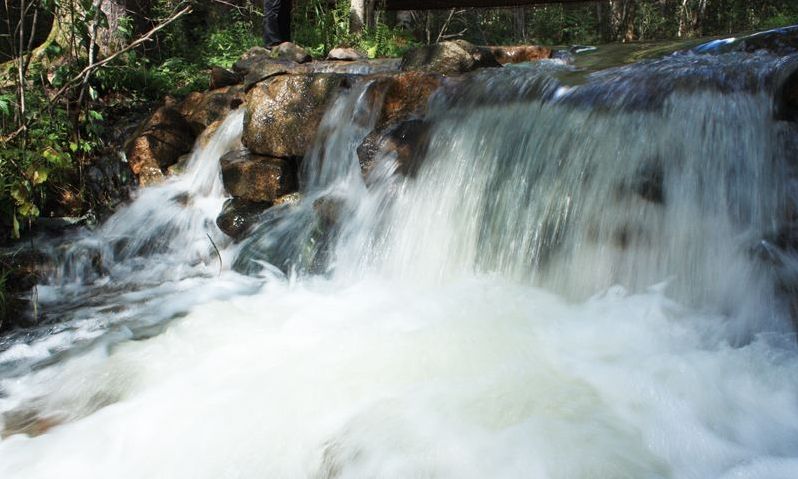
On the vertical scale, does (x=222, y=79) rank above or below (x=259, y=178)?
above

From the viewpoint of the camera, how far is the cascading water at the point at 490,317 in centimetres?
210

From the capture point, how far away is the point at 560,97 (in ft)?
13.0

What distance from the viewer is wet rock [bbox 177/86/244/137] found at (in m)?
6.21

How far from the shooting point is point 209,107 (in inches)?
248

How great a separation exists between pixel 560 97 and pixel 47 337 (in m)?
3.66

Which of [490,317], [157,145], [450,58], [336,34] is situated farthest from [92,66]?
[336,34]

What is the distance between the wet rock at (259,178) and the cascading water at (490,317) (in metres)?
0.25

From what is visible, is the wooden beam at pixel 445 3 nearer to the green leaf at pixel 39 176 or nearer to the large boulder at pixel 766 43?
the large boulder at pixel 766 43

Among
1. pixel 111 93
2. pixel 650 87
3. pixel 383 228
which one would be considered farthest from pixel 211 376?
pixel 111 93

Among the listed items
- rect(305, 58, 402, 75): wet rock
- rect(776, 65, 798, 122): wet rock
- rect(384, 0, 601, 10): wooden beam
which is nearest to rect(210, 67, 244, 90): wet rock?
rect(305, 58, 402, 75): wet rock

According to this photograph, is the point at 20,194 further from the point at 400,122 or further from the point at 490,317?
the point at 490,317

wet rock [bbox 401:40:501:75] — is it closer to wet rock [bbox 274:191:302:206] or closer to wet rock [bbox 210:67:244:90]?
wet rock [bbox 274:191:302:206]

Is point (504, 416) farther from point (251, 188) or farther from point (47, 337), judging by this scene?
point (251, 188)

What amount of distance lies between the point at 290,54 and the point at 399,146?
340 centimetres
